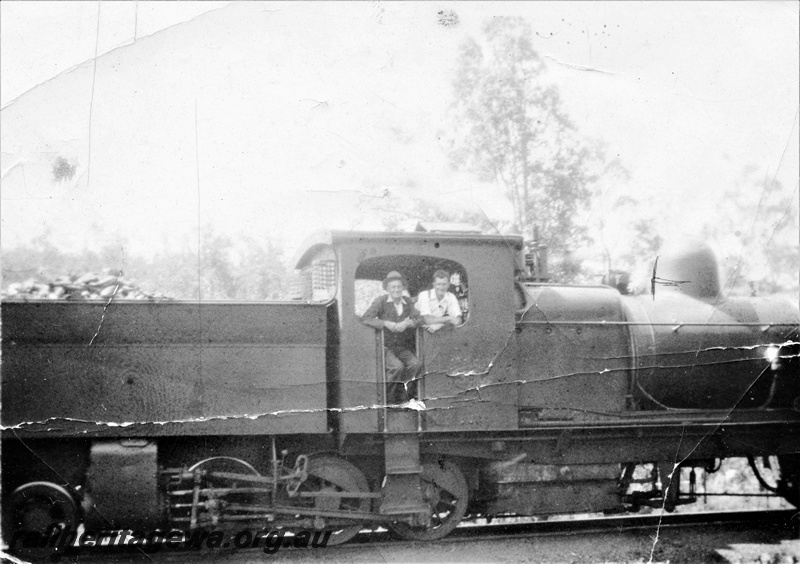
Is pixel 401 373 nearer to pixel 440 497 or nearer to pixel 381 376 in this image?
pixel 381 376

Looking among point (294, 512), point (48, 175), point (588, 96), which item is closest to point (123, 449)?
point (294, 512)

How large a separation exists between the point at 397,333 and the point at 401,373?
36cm

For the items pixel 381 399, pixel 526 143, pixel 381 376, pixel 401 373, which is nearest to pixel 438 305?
pixel 401 373

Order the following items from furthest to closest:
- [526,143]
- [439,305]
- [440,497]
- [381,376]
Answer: [526,143] < [440,497] < [439,305] < [381,376]

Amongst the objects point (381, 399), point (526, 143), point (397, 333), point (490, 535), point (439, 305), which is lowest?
point (490, 535)

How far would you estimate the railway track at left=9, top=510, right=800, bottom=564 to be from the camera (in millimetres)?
5602

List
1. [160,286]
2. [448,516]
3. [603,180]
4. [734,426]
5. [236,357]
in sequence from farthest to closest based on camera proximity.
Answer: [160,286], [603,180], [734,426], [448,516], [236,357]

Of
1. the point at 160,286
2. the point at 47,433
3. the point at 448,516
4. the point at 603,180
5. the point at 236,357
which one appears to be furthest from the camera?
the point at 160,286

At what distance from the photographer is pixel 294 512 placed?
5738mm

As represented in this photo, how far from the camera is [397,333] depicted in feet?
19.8

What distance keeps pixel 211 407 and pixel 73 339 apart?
46.1 inches

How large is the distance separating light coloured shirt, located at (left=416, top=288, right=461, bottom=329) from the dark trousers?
41cm

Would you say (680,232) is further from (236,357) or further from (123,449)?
(123,449)

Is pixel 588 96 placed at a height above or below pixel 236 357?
above
